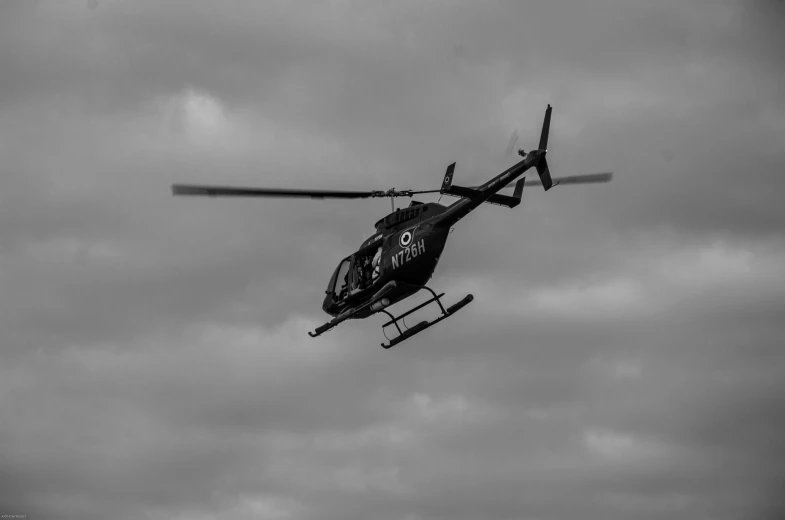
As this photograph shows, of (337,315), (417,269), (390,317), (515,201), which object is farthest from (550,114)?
(337,315)

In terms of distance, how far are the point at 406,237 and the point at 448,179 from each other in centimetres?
396

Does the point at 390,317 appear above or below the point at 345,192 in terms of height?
below

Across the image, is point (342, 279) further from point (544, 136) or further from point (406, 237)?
point (544, 136)

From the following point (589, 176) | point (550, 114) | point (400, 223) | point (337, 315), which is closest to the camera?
point (550, 114)

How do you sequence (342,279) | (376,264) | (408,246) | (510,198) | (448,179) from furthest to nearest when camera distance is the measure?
1. (342,279)
2. (376,264)
3. (408,246)
4. (510,198)
5. (448,179)

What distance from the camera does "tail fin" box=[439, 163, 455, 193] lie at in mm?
35688

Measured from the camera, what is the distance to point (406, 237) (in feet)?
128

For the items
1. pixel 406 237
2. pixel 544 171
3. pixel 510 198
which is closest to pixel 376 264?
pixel 406 237

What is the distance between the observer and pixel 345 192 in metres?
38.1

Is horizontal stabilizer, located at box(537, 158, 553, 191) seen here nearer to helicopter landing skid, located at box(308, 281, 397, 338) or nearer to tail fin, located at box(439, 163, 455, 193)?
tail fin, located at box(439, 163, 455, 193)

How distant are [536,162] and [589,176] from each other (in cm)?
283

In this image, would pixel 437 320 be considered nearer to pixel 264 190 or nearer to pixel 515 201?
pixel 515 201

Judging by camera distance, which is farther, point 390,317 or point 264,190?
point 390,317

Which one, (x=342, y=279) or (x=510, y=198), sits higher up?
(x=342, y=279)
